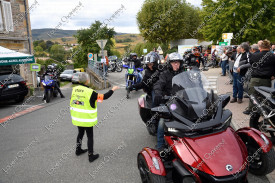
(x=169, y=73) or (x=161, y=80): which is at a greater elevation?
(x=169, y=73)

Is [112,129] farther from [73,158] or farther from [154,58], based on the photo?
[154,58]

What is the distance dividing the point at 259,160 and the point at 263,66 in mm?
3417

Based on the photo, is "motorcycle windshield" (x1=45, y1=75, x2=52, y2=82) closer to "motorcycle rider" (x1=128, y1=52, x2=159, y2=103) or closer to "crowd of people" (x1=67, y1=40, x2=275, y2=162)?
"crowd of people" (x1=67, y1=40, x2=275, y2=162)

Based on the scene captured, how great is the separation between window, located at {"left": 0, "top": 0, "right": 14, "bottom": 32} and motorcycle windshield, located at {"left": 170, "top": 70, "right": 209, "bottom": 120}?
14794 millimetres

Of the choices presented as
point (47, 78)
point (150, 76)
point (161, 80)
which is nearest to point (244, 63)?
point (150, 76)

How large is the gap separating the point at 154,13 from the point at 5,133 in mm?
42355

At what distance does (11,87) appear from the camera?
10523 millimetres

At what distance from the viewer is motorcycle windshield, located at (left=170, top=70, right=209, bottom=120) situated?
2.94m

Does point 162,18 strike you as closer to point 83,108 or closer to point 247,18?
point 247,18

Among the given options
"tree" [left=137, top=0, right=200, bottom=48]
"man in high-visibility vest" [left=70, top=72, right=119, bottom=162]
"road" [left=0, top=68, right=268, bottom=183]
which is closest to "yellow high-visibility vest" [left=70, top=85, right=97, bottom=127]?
"man in high-visibility vest" [left=70, top=72, right=119, bottom=162]

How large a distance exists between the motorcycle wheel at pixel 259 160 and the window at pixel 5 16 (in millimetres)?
15786

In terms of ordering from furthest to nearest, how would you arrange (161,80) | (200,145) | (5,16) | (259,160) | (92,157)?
(5,16) < (92,157) < (161,80) < (259,160) < (200,145)

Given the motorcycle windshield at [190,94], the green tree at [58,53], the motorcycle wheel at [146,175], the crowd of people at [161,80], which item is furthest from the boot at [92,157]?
the green tree at [58,53]

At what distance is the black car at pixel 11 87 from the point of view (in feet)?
33.4
